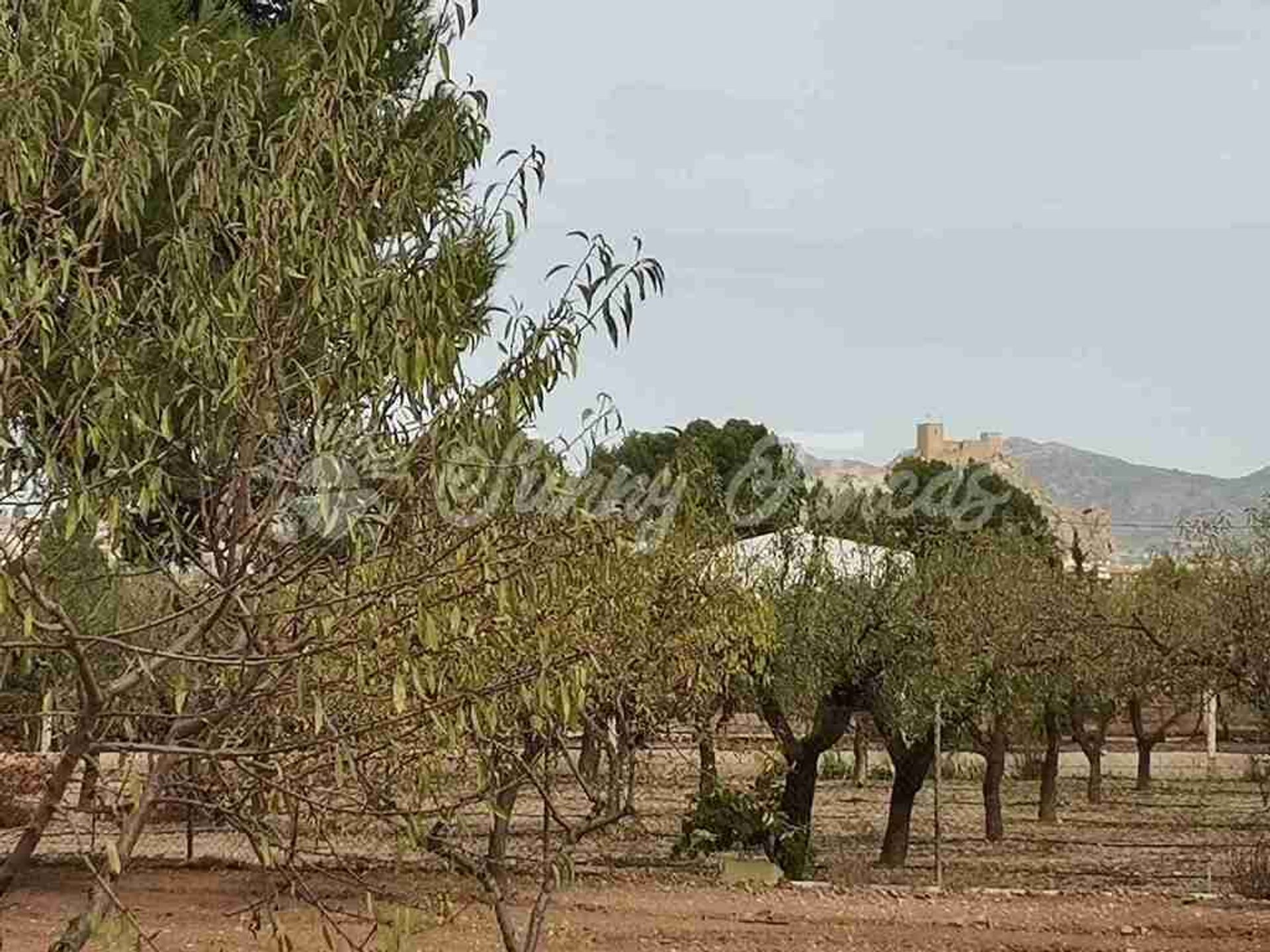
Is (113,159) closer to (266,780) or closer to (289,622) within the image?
(289,622)

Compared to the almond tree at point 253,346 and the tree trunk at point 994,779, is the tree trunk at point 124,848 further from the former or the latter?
the tree trunk at point 994,779

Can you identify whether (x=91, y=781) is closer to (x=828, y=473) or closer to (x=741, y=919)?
(x=741, y=919)

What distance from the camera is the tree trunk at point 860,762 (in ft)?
84.4

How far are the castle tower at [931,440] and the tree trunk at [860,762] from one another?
84.2 ft

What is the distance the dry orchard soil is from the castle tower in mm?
41503

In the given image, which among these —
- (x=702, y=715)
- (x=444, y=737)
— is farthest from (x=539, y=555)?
(x=702, y=715)

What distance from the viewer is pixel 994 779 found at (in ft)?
61.6

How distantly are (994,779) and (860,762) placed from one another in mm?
8253

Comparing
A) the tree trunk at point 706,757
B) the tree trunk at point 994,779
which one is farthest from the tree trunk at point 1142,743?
the tree trunk at point 706,757

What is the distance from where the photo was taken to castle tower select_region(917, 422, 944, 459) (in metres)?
57.0

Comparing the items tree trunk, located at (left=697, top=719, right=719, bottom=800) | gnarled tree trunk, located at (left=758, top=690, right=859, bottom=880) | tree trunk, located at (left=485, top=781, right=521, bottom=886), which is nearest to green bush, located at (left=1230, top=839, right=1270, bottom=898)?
gnarled tree trunk, located at (left=758, top=690, right=859, bottom=880)

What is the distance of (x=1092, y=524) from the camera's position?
29141 millimetres

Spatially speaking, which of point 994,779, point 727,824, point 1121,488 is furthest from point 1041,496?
point 1121,488

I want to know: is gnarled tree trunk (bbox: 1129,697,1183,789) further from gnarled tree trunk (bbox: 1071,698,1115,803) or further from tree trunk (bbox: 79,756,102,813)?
tree trunk (bbox: 79,756,102,813)
